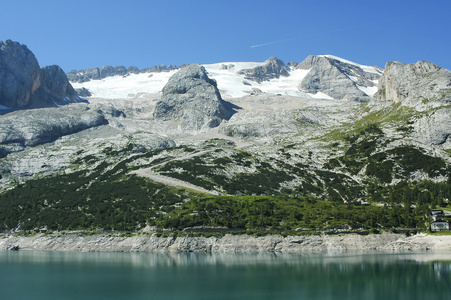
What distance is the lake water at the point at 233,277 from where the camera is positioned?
5700 centimetres

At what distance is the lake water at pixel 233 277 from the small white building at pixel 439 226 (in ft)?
47.3

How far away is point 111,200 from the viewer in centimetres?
13225

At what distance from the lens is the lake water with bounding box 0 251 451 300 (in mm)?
57000

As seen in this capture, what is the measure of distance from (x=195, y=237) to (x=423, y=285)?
2151 inches

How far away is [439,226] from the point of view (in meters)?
103

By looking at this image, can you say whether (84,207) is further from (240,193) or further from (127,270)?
(127,270)

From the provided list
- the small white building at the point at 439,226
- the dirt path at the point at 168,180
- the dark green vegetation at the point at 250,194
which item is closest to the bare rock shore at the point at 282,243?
the dark green vegetation at the point at 250,194

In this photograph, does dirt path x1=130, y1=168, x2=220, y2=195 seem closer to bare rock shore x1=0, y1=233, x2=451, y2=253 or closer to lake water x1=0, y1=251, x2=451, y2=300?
bare rock shore x1=0, y1=233, x2=451, y2=253

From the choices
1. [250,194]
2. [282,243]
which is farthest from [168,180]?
[282,243]

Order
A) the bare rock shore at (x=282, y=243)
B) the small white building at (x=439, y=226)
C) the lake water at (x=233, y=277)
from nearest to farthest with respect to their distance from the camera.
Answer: the lake water at (x=233, y=277) < the bare rock shore at (x=282, y=243) < the small white building at (x=439, y=226)

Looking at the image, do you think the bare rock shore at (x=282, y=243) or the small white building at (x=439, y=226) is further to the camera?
the small white building at (x=439, y=226)

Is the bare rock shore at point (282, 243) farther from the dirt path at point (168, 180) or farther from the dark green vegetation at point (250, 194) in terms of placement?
the dirt path at point (168, 180)

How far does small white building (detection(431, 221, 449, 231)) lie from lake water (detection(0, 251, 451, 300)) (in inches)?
567

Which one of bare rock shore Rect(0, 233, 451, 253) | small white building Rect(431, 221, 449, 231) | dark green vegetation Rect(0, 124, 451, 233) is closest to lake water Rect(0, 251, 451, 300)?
bare rock shore Rect(0, 233, 451, 253)
